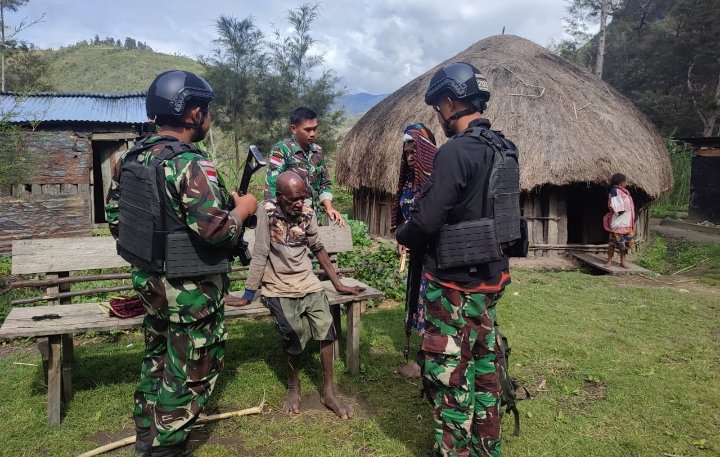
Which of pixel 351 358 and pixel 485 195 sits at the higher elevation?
pixel 485 195

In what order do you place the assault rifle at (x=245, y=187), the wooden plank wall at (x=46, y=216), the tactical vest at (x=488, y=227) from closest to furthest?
the tactical vest at (x=488, y=227), the assault rifle at (x=245, y=187), the wooden plank wall at (x=46, y=216)

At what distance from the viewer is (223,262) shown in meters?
2.67

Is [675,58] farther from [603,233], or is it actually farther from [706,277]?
[706,277]

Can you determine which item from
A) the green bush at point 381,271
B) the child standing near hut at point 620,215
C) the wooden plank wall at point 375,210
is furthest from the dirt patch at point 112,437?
the wooden plank wall at point 375,210

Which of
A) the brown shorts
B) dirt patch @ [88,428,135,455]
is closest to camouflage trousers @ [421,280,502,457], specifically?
the brown shorts

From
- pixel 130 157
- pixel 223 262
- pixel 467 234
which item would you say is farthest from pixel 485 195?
pixel 130 157

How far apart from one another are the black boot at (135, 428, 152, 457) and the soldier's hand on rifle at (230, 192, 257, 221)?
4.68 feet

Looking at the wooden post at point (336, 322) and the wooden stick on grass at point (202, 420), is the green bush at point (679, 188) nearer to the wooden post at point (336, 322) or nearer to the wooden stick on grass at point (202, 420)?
the wooden post at point (336, 322)

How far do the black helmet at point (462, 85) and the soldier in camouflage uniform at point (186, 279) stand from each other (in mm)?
1255

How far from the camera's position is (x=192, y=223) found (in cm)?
247

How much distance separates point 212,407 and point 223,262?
1.63 meters

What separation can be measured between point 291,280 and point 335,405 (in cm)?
100

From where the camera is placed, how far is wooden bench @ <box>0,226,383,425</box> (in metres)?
3.33

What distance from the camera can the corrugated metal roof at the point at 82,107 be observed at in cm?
1151
